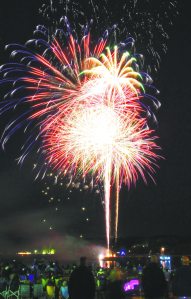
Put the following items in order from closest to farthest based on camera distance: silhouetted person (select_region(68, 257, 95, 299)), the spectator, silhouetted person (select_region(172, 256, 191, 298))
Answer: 1. silhouetted person (select_region(172, 256, 191, 298))
2. silhouetted person (select_region(68, 257, 95, 299))
3. the spectator

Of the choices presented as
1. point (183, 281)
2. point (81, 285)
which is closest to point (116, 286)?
point (81, 285)

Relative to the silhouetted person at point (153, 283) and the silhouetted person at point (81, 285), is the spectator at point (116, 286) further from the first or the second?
the silhouetted person at point (153, 283)

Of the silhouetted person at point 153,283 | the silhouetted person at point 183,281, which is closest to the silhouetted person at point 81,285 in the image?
the silhouetted person at point 153,283

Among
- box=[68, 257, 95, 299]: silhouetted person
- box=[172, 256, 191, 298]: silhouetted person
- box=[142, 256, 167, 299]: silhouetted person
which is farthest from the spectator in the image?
box=[172, 256, 191, 298]: silhouetted person

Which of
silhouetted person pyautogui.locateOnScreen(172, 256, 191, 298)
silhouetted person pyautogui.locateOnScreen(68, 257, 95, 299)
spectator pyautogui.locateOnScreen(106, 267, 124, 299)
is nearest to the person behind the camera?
silhouetted person pyautogui.locateOnScreen(172, 256, 191, 298)

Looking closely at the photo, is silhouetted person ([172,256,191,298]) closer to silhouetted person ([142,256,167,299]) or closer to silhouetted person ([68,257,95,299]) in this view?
silhouetted person ([142,256,167,299])

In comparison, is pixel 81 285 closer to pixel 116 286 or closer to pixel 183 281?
pixel 116 286

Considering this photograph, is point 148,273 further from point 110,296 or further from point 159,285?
point 110,296
